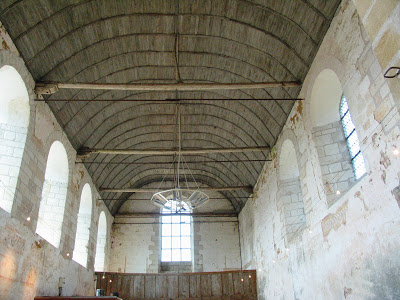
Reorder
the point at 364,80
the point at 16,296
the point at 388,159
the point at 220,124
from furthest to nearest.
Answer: the point at 220,124, the point at 16,296, the point at 364,80, the point at 388,159

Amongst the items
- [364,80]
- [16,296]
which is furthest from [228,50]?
[16,296]

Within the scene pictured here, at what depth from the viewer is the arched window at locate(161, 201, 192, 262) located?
19.3 m

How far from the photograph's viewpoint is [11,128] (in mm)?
8484

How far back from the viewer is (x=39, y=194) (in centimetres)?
927

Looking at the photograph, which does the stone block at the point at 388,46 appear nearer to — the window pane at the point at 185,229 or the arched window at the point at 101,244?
the arched window at the point at 101,244

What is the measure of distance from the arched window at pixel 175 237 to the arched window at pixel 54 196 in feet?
28.2

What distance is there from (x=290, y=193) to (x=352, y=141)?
11.9ft

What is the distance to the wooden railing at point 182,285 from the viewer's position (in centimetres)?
1530

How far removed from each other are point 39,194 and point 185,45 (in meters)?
5.48

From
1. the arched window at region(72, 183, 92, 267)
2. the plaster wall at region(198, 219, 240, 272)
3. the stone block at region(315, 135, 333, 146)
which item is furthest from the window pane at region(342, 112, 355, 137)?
the plaster wall at region(198, 219, 240, 272)

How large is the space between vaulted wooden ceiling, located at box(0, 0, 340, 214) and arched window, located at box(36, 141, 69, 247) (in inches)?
31.0

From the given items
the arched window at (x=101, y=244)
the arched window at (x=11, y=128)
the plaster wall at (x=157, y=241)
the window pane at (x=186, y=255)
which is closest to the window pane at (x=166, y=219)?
the plaster wall at (x=157, y=241)

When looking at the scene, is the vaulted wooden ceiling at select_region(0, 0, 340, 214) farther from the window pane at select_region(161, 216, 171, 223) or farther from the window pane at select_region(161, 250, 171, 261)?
the window pane at select_region(161, 250, 171, 261)

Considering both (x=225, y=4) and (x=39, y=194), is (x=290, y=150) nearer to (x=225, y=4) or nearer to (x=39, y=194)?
(x=225, y=4)
